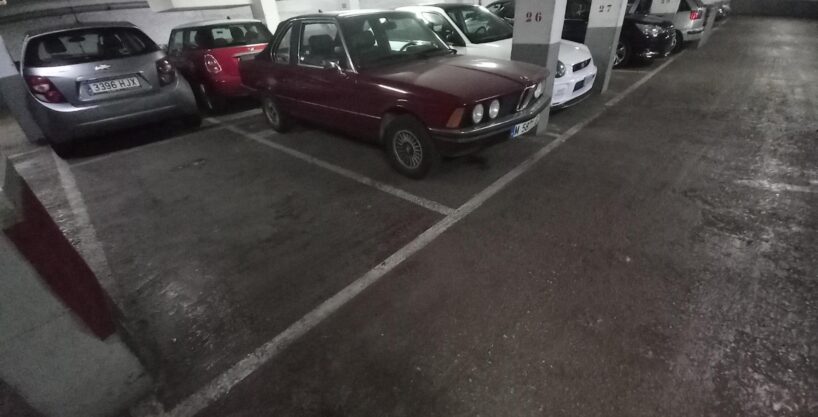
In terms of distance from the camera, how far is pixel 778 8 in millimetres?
18125

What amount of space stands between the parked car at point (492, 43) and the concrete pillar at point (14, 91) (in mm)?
5666

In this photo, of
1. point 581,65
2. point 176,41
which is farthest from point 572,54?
point 176,41

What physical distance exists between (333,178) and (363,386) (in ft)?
8.46

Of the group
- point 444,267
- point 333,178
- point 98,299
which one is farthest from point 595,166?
point 98,299

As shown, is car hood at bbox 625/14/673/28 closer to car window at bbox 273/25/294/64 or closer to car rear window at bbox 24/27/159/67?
car window at bbox 273/25/294/64

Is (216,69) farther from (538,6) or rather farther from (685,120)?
(685,120)

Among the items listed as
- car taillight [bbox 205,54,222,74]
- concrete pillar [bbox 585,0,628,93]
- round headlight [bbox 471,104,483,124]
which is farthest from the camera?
concrete pillar [bbox 585,0,628,93]

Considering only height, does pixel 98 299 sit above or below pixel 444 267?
above

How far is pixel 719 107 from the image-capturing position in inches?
225

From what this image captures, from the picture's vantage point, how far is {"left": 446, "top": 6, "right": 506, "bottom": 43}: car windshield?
5723 mm

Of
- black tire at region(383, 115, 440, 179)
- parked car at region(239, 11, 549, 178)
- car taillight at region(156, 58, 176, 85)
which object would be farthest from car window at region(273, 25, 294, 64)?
black tire at region(383, 115, 440, 179)

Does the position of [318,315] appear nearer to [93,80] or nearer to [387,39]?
[387,39]

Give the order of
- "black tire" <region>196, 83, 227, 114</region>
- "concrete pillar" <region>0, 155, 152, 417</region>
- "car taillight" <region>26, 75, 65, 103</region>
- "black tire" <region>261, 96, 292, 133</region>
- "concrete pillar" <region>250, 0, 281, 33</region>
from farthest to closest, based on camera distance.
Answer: "concrete pillar" <region>250, 0, 281, 33</region> → "black tire" <region>196, 83, 227, 114</region> → "black tire" <region>261, 96, 292, 133</region> → "car taillight" <region>26, 75, 65, 103</region> → "concrete pillar" <region>0, 155, 152, 417</region>

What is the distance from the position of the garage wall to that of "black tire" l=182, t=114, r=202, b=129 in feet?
84.3
